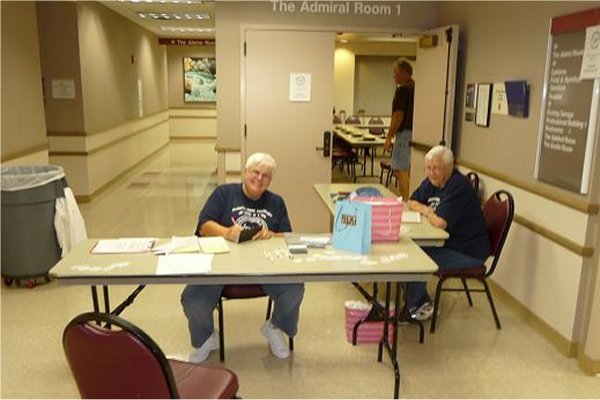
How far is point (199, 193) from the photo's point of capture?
7.20 metres

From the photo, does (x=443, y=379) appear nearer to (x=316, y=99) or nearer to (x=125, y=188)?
(x=316, y=99)

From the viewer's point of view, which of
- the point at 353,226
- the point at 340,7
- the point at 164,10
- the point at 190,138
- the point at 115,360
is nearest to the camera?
the point at 115,360

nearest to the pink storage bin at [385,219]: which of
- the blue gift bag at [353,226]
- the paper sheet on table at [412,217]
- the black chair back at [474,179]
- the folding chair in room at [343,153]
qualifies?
the blue gift bag at [353,226]

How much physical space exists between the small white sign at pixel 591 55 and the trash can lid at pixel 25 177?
11.4 ft

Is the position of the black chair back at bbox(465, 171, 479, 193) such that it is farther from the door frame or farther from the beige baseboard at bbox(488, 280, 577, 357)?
the door frame

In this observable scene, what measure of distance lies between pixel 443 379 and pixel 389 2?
3.58 meters

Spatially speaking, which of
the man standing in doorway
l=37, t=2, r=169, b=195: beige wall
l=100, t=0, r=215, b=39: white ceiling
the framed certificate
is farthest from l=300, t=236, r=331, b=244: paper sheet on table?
l=100, t=0, r=215, b=39: white ceiling

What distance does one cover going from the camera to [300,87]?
4.95m

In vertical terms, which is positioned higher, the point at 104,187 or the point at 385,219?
the point at 385,219

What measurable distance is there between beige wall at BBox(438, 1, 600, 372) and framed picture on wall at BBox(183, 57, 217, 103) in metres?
9.87

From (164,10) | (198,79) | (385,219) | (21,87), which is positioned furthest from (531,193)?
(198,79)

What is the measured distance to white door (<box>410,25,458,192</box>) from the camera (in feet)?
14.4

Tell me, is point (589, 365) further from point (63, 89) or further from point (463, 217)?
point (63, 89)

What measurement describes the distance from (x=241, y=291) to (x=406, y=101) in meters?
3.66
